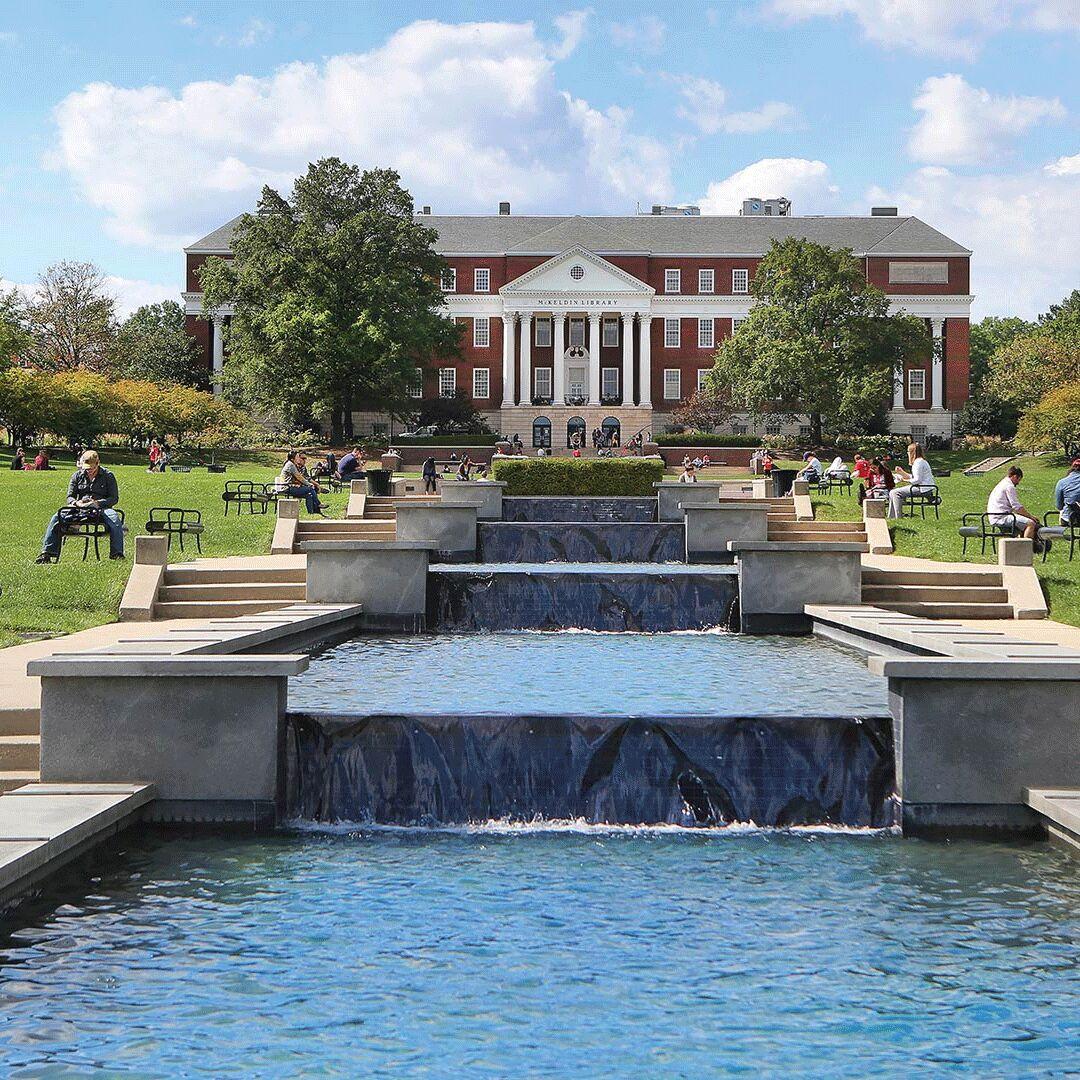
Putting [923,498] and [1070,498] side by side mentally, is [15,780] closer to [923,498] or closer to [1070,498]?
[1070,498]

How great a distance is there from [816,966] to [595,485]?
3151 cm

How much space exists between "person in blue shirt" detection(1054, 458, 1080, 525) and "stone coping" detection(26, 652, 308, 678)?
1717 cm

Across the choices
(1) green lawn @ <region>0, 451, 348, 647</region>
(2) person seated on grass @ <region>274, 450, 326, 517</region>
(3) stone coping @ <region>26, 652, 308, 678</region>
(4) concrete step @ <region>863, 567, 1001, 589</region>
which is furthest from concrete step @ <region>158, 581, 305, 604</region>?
(2) person seated on grass @ <region>274, 450, 326, 517</region>

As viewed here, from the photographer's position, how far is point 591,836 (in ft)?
27.2

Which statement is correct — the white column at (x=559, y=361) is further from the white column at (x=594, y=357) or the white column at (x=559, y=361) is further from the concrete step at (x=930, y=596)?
the concrete step at (x=930, y=596)

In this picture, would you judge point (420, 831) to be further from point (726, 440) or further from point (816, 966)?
point (726, 440)

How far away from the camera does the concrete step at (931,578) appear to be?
18.0m

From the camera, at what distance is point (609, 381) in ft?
307

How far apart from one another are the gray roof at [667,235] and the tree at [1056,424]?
4190cm

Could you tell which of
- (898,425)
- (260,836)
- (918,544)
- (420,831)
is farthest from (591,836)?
(898,425)

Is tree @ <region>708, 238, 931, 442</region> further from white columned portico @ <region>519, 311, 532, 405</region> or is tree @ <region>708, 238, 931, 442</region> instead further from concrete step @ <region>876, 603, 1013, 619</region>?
concrete step @ <region>876, 603, 1013, 619</region>

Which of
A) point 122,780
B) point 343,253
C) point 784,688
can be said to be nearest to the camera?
point 122,780

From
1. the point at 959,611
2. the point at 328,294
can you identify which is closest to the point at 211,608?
the point at 959,611

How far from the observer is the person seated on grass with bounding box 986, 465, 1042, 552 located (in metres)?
20.8
